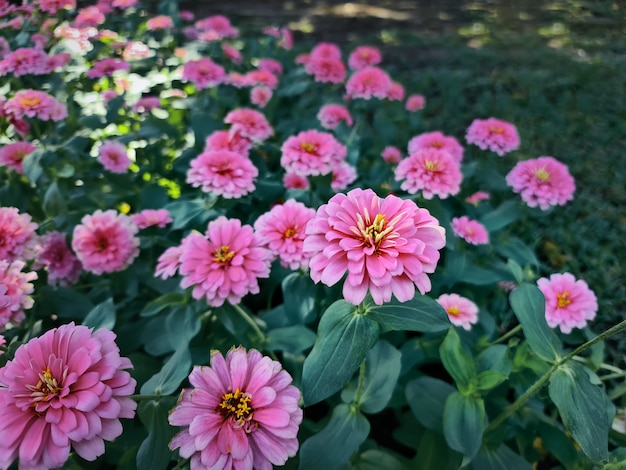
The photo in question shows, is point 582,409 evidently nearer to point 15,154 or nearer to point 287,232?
point 287,232

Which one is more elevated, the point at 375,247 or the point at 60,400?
the point at 375,247

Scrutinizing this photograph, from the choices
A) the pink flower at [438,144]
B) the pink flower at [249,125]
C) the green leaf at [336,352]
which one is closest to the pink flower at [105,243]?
the pink flower at [249,125]

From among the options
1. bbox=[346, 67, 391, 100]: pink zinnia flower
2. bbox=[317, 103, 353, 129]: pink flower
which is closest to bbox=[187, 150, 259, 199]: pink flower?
bbox=[317, 103, 353, 129]: pink flower

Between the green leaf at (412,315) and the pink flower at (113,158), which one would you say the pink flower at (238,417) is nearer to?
the green leaf at (412,315)

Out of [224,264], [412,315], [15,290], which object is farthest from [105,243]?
[412,315]

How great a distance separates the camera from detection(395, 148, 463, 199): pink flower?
1212 millimetres

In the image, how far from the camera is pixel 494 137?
1.52 metres

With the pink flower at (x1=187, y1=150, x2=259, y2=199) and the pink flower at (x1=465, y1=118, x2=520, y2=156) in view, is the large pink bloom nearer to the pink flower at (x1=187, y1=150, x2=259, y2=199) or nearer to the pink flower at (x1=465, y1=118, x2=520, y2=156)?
the pink flower at (x1=187, y1=150, x2=259, y2=199)

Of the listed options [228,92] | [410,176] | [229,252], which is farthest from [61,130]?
[410,176]

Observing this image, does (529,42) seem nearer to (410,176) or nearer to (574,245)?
(574,245)

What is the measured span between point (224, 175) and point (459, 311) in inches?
26.3

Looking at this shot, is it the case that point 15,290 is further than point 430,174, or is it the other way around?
point 430,174

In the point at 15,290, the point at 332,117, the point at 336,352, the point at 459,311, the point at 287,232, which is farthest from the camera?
the point at 332,117

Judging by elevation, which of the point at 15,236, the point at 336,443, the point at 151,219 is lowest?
the point at 336,443
